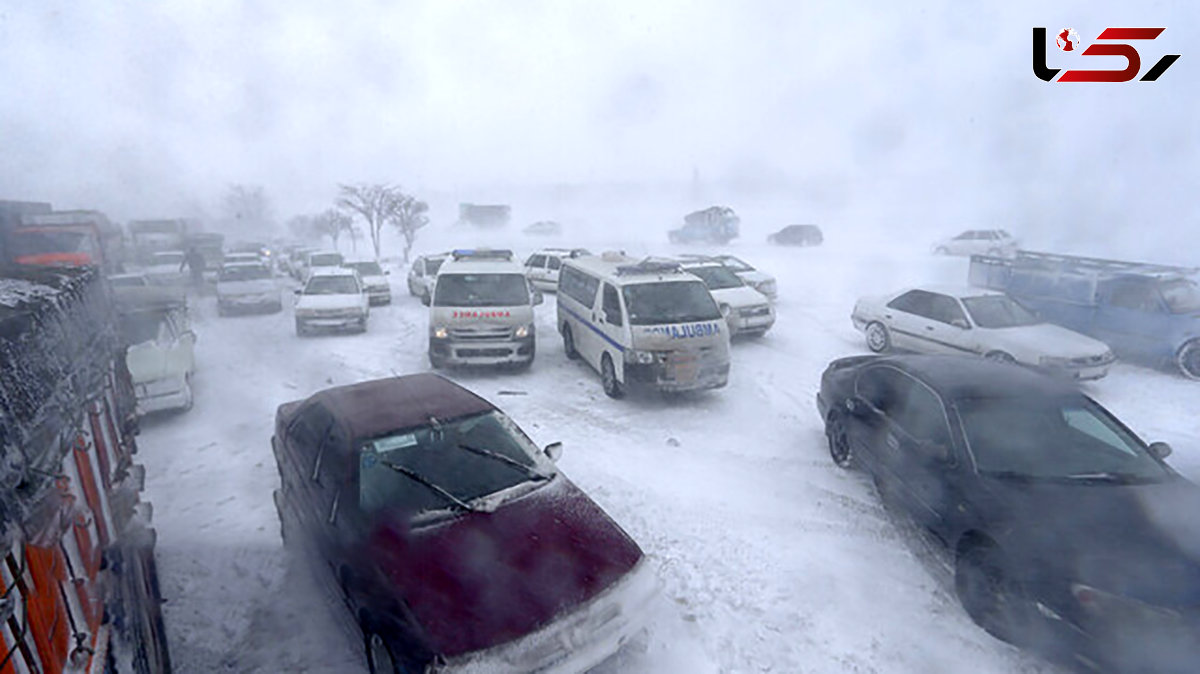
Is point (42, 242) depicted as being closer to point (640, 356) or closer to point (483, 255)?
point (483, 255)

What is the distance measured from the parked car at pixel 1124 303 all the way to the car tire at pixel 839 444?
622 centimetres

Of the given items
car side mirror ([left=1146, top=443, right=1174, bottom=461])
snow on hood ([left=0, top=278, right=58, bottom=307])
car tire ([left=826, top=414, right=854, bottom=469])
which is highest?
snow on hood ([left=0, top=278, right=58, bottom=307])

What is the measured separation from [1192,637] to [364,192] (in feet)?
106

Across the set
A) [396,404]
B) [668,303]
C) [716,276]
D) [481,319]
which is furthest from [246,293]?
[396,404]

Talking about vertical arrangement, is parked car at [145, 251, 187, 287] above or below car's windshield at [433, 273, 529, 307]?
above

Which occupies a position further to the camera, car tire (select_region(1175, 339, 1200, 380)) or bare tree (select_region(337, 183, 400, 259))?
bare tree (select_region(337, 183, 400, 259))

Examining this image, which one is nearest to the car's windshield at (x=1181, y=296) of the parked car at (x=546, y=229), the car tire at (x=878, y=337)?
the car tire at (x=878, y=337)

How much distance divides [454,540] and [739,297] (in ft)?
26.9

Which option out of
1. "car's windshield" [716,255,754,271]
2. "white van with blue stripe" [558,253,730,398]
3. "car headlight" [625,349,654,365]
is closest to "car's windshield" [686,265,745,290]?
"car's windshield" [716,255,754,271]

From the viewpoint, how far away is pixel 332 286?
39.7 feet

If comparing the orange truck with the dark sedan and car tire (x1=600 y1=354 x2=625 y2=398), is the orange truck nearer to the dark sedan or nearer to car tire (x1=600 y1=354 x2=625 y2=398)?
the dark sedan

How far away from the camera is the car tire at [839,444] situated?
18.5 feet

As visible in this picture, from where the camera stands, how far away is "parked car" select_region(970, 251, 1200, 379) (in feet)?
27.0

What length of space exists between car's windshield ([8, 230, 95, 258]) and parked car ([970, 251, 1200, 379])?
21793mm
